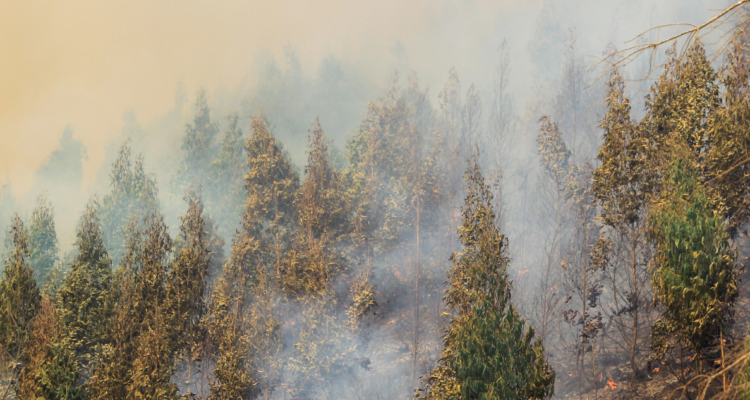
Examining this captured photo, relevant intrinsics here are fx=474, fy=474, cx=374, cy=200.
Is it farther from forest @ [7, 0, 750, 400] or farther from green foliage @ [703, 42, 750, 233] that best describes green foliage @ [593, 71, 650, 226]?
green foliage @ [703, 42, 750, 233]

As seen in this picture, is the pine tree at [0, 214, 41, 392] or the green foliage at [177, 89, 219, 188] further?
the green foliage at [177, 89, 219, 188]

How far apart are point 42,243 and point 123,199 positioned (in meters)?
6.24

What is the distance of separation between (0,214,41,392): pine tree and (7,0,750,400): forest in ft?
0.28

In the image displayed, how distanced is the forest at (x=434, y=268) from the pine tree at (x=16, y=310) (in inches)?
3.3

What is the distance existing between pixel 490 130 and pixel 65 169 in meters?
63.0

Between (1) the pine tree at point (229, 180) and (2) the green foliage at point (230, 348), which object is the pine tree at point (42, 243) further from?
(2) the green foliage at point (230, 348)

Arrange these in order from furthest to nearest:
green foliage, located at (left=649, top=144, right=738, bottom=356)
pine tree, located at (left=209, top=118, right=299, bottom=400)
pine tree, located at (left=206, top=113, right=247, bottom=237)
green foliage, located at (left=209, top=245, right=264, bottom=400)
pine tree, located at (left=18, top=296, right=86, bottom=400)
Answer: pine tree, located at (left=206, top=113, right=247, bottom=237)
pine tree, located at (left=209, top=118, right=299, bottom=400)
green foliage, located at (left=209, top=245, right=264, bottom=400)
pine tree, located at (left=18, top=296, right=86, bottom=400)
green foliage, located at (left=649, top=144, right=738, bottom=356)

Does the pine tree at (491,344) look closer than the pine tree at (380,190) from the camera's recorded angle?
Yes

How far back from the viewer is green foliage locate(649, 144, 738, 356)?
768 centimetres

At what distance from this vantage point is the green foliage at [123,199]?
105ft

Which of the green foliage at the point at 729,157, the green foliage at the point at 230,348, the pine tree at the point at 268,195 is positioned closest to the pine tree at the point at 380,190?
the pine tree at the point at 268,195

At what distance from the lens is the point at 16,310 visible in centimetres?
1697

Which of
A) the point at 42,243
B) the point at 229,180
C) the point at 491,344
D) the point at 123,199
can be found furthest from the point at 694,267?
the point at 42,243

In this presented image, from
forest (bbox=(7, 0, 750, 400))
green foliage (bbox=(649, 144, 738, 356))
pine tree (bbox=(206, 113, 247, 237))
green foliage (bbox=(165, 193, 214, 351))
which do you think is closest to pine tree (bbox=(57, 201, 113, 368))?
forest (bbox=(7, 0, 750, 400))
